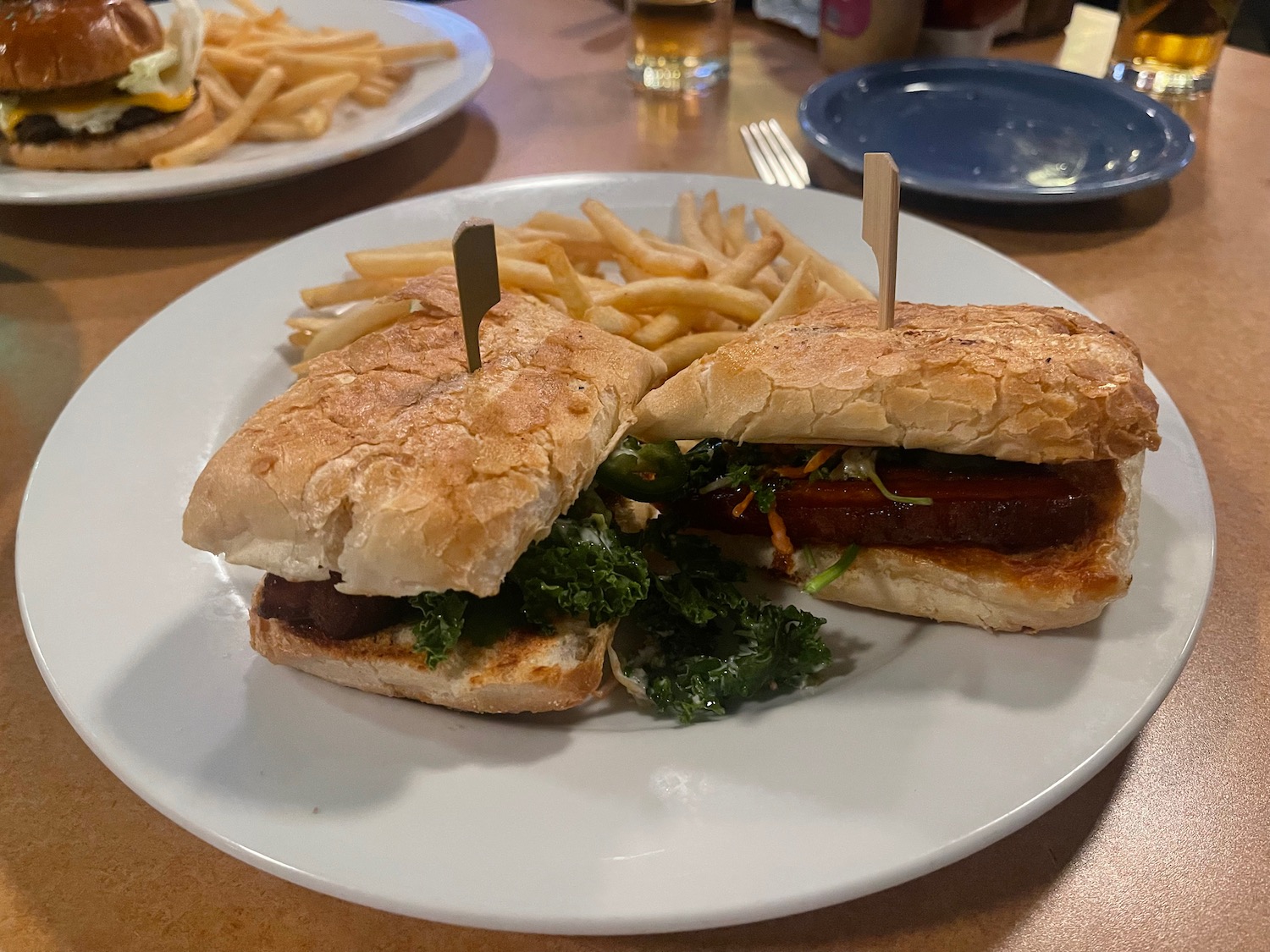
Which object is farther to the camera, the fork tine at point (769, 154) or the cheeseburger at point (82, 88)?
the fork tine at point (769, 154)

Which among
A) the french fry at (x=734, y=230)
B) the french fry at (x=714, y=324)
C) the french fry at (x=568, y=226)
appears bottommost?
the french fry at (x=714, y=324)

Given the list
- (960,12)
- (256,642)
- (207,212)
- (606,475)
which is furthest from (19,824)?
(960,12)

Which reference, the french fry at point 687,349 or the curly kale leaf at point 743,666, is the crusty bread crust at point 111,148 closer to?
the french fry at point 687,349

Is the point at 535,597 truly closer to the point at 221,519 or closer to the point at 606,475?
the point at 606,475

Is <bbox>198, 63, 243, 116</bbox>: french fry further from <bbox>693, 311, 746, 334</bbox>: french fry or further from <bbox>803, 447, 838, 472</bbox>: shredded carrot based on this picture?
<bbox>803, 447, 838, 472</bbox>: shredded carrot

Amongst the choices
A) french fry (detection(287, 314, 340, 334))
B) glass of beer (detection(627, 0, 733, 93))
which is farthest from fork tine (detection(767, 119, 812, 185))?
french fry (detection(287, 314, 340, 334))

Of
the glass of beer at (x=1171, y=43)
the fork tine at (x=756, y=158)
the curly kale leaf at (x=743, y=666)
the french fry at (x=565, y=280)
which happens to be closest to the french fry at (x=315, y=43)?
the fork tine at (x=756, y=158)
